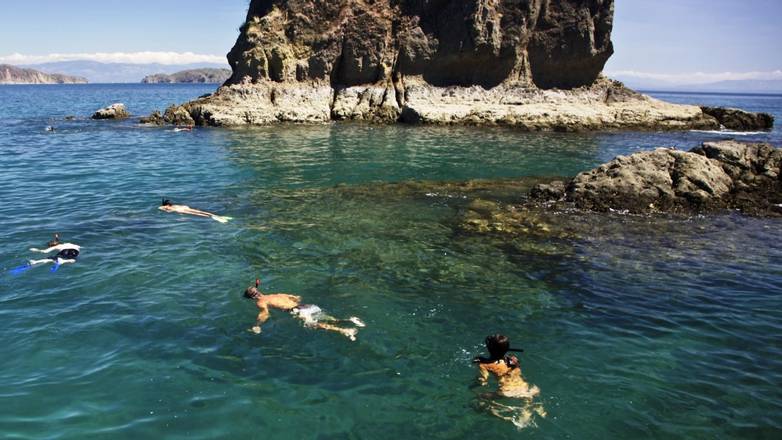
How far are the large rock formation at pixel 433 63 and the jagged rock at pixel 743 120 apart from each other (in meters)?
2.31

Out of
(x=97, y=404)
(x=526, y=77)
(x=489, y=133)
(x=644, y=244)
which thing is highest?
(x=526, y=77)

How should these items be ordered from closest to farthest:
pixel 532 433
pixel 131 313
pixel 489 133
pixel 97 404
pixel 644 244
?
1. pixel 532 433
2. pixel 97 404
3. pixel 131 313
4. pixel 644 244
5. pixel 489 133

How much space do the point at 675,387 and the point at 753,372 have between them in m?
1.73

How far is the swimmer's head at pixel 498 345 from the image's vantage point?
8617 mm

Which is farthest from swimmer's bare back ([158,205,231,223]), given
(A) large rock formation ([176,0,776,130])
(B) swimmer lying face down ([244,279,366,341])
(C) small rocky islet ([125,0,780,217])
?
(A) large rock formation ([176,0,776,130])

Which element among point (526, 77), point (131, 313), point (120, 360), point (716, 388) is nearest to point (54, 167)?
point (131, 313)

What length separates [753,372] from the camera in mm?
9047

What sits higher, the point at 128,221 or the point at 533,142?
the point at 533,142

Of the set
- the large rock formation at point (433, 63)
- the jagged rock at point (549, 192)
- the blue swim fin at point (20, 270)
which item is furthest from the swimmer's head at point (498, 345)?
the large rock formation at point (433, 63)

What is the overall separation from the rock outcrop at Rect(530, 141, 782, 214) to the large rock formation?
2828 centimetres

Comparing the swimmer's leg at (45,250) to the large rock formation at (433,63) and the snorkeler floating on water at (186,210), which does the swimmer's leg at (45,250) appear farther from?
the large rock formation at (433,63)

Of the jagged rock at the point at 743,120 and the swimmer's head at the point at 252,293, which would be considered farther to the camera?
the jagged rock at the point at 743,120

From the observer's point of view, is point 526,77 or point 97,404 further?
point 526,77

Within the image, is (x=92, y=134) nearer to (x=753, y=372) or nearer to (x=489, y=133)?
(x=489, y=133)
